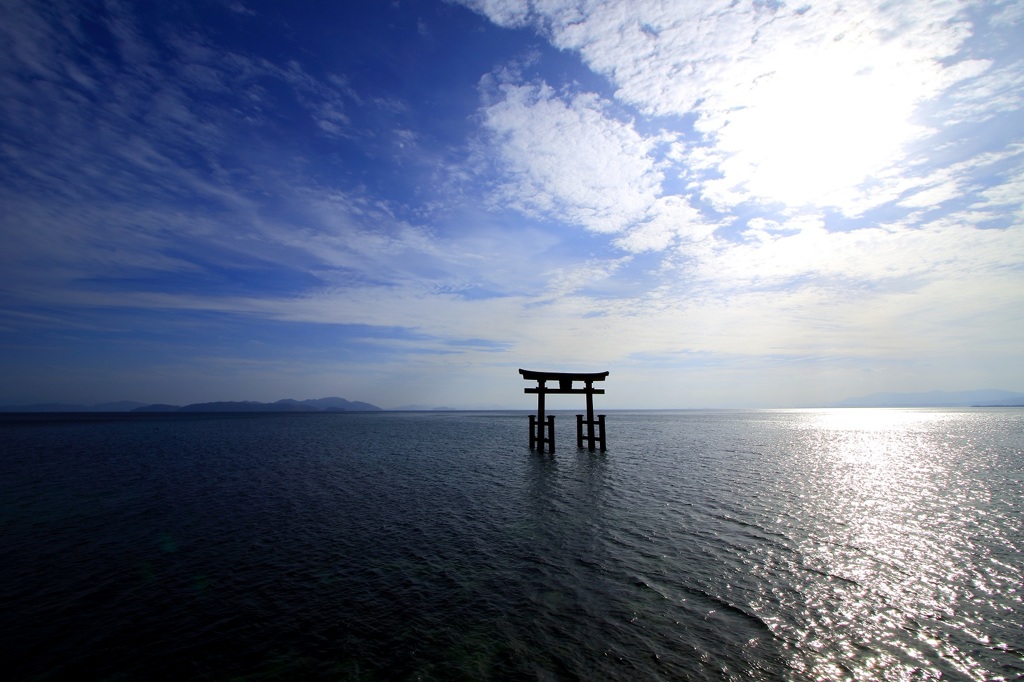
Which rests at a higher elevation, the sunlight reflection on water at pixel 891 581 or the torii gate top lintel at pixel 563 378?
the torii gate top lintel at pixel 563 378

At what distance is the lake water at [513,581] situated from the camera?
333 inches

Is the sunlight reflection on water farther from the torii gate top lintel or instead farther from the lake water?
the torii gate top lintel

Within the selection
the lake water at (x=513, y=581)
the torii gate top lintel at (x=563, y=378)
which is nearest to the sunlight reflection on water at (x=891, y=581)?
the lake water at (x=513, y=581)

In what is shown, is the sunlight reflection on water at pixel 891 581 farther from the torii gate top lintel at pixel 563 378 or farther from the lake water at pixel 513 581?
the torii gate top lintel at pixel 563 378

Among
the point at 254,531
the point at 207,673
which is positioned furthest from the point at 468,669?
the point at 254,531

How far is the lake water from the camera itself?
333 inches

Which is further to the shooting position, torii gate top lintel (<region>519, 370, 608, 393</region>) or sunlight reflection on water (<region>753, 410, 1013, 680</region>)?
torii gate top lintel (<region>519, 370, 608, 393</region>)

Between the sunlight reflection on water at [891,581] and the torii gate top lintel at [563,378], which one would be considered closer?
the sunlight reflection on water at [891,581]

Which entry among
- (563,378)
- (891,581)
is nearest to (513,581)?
(891,581)

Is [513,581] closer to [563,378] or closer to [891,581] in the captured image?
Answer: [891,581]

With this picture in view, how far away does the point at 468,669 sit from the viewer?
26.8 feet

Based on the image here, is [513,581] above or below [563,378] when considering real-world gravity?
below

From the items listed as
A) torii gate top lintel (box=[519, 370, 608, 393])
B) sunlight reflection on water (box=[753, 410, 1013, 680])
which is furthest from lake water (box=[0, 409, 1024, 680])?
torii gate top lintel (box=[519, 370, 608, 393])

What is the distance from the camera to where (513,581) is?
1218 centimetres
